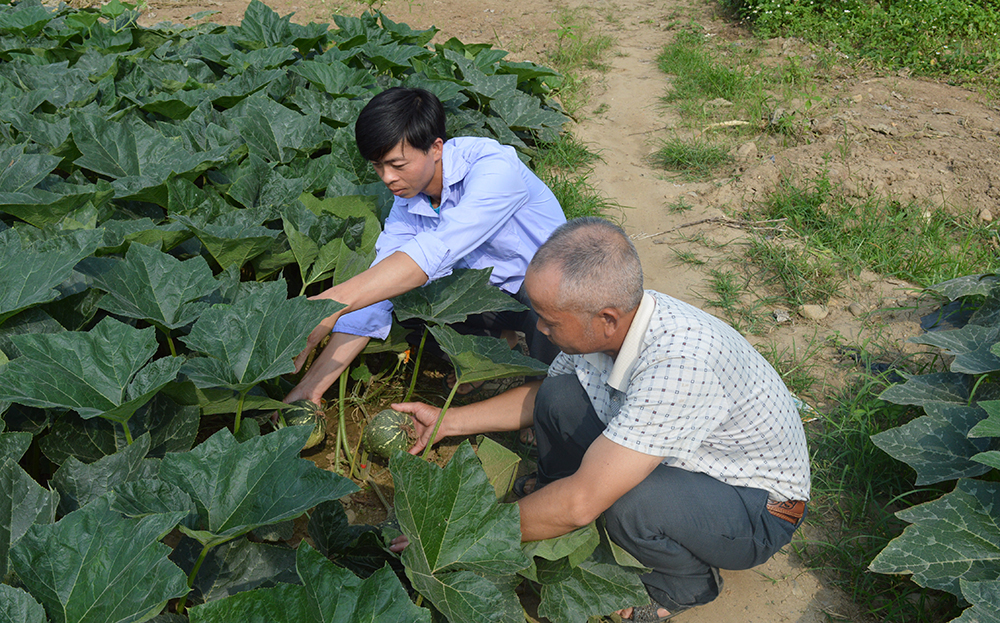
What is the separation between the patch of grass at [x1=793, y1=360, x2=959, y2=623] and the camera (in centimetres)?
240

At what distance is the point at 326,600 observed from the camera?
4.68 ft

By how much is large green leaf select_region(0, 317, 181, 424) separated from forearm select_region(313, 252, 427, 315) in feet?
2.32

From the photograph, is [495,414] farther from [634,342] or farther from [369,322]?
[634,342]

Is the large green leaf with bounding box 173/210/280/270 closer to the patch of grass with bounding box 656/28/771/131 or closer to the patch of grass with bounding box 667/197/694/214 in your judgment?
the patch of grass with bounding box 667/197/694/214

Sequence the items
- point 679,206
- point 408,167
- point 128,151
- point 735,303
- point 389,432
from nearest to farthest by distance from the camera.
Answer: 1. point 389,432
2. point 408,167
3. point 128,151
4. point 735,303
5. point 679,206

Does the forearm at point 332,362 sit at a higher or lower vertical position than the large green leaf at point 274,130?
lower

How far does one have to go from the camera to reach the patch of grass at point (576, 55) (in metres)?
6.15

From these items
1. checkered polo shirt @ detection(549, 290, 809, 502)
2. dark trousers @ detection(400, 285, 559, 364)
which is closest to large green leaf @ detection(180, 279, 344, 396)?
checkered polo shirt @ detection(549, 290, 809, 502)

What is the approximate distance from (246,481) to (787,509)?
59.7 inches

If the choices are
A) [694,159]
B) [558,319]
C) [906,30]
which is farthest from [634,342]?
[906,30]

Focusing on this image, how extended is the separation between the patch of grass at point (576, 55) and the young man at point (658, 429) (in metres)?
3.91

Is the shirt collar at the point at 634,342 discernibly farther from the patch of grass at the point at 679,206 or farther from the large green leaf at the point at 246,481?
the patch of grass at the point at 679,206

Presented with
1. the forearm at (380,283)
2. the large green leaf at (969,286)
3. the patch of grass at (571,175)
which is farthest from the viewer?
the patch of grass at (571,175)

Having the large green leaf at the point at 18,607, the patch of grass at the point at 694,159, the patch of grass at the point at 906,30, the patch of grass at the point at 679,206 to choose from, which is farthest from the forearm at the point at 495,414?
the patch of grass at the point at 906,30
